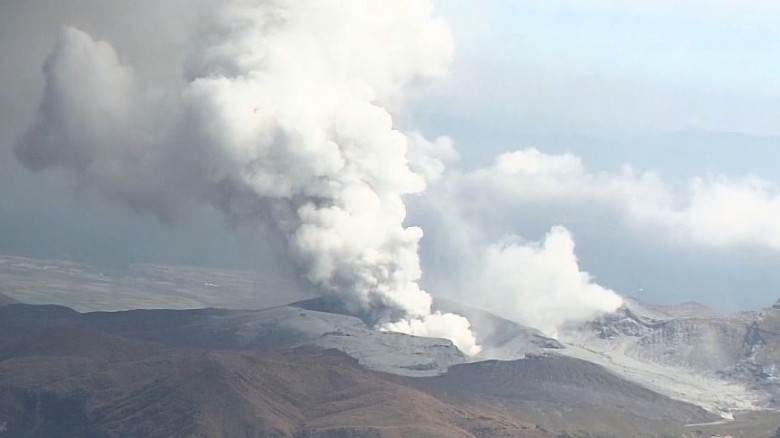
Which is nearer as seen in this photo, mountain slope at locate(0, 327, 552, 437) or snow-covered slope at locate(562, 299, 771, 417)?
mountain slope at locate(0, 327, 552, 437)

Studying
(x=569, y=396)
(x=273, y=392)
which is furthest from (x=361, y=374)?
(x=569, y=396)

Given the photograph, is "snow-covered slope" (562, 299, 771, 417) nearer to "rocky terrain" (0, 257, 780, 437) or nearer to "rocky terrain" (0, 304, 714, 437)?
"rocky terrain" (0, 257, 780, 437)

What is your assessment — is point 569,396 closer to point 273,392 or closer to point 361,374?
point 361,374

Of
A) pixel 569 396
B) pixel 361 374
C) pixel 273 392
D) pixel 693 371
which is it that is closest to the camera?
pixel 273 392

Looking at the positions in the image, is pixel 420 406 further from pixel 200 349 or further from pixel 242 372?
pixel 200 349

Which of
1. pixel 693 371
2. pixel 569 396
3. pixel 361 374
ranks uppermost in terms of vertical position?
pixel 693 371

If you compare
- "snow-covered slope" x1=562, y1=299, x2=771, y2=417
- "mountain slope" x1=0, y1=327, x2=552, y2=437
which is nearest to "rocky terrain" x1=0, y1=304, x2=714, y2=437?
"mountain slope" x1=0, y1=327, x2=552, y2=437

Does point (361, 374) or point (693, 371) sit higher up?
point (693, 371)

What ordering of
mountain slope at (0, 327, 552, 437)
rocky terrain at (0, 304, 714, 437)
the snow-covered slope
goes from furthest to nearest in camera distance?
the snow-covered slope < rocky terrain at (0, 304, 714, 437) < mountain slope at (0, 327, 552, 437)

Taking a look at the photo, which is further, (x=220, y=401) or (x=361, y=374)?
(x=361, y=374)

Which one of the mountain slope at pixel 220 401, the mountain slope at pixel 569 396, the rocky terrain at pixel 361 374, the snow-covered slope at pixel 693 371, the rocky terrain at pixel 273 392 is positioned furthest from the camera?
the snow-covered slope at pixel 693 371

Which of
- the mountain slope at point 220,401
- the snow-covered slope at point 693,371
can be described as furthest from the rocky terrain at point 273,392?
the snow-covered slope at point 693,371

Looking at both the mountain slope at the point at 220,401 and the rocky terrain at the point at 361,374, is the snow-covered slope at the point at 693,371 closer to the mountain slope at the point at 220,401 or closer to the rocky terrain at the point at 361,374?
the rocky terrain at the point at 361,374

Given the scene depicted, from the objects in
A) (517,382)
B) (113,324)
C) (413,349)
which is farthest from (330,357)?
(113,324)
